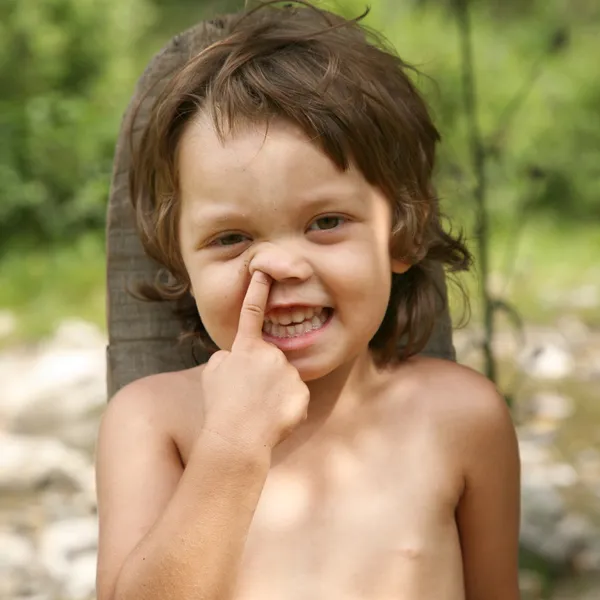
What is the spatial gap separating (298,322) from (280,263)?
117 millimetres

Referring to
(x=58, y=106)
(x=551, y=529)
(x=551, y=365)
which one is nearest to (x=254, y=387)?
(x=551, y=529)

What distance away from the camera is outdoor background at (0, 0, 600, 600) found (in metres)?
3.82

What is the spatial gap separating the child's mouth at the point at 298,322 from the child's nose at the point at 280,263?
0.07 m

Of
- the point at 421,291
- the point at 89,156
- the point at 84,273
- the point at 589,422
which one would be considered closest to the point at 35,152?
the point at 89,156

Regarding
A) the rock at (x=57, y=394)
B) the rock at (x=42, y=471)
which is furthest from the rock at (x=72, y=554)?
the rock at (x=57, y=394)

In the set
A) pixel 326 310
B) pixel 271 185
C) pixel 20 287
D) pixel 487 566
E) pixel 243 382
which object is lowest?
pixel 487 566

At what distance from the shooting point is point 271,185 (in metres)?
1.62

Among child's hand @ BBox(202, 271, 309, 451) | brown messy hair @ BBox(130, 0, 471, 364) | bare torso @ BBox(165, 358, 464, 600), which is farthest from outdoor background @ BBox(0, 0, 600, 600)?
child's hand @ BBox(202, 271, 309, 451)

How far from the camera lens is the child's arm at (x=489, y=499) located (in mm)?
1873

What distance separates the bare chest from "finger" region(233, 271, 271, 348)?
0.99ft

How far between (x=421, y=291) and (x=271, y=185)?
0.53m

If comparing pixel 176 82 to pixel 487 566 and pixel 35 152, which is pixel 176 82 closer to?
pixel 487 566

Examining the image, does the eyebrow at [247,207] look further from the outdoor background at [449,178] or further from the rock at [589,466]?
the rock at [589,466]

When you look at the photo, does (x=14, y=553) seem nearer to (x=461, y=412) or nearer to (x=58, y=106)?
(x=461, y=412)
